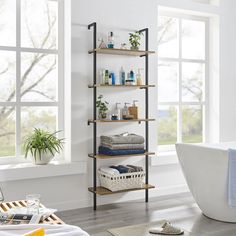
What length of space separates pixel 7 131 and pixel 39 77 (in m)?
0.67

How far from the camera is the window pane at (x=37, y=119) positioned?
3.93 metres

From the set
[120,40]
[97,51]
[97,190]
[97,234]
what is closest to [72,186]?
[97,190]

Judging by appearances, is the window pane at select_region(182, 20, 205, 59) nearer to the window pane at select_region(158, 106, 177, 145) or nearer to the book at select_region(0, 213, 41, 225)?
the window pane at select_region(158, 106, 177, 145)

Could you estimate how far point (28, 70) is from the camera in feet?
13.0

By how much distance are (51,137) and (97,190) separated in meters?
0.73

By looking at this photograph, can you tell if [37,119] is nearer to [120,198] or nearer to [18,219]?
[120,198]

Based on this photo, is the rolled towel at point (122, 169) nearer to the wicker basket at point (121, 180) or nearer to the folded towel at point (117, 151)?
the wicker basket at point (121, 180)

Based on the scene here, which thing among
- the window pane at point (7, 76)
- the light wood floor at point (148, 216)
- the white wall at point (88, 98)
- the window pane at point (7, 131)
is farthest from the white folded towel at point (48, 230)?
the window pane at point (7, 76)

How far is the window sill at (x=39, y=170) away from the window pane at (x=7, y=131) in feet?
0.61

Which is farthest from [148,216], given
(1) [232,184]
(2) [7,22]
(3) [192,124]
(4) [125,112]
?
(2) [7,22]

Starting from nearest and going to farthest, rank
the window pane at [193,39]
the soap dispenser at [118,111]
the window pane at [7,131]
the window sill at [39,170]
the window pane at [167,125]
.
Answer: the window sill at [39,170] → the window pane at [7,131] → the soap dispenser at [118,111] → the window pane at [167,125] → the window pane at [193,39]

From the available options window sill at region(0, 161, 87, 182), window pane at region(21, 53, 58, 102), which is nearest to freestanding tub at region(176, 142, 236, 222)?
window sill at region(0, 161, 87, 182)

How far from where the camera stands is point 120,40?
13.8 feet

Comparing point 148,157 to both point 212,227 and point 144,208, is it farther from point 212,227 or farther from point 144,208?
point 212,227
